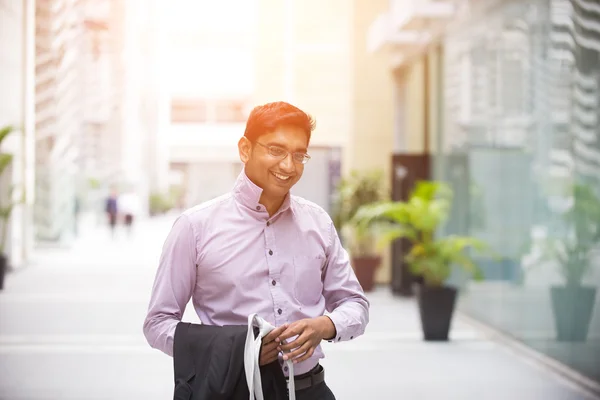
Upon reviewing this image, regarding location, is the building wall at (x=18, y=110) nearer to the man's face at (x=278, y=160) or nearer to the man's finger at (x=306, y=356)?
the man's face at (x=278, y=160)

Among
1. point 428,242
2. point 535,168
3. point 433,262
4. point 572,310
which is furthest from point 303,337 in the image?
point 428,242

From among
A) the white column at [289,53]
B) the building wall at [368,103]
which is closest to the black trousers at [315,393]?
the building wall at [368,103]

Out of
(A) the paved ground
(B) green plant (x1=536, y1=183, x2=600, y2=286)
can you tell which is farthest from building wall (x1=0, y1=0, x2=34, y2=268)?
(B) green plant (x1=536, y1=183, x2=600, y2=286)

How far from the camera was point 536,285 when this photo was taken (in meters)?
7.03

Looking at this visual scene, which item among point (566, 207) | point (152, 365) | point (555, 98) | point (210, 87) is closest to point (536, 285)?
point (566, 207)

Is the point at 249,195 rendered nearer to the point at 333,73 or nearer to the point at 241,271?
the point at 241,271

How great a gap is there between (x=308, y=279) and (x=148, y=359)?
506cm

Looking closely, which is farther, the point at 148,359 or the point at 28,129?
the point at 28,129

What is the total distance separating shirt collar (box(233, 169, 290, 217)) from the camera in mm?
2043

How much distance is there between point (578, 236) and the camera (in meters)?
6.23

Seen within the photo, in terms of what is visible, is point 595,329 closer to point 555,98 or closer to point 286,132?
point 555,98

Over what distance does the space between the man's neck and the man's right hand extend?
37 centimetres

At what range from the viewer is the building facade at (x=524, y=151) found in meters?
6.13

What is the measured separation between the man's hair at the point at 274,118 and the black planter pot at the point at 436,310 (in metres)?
5.91
